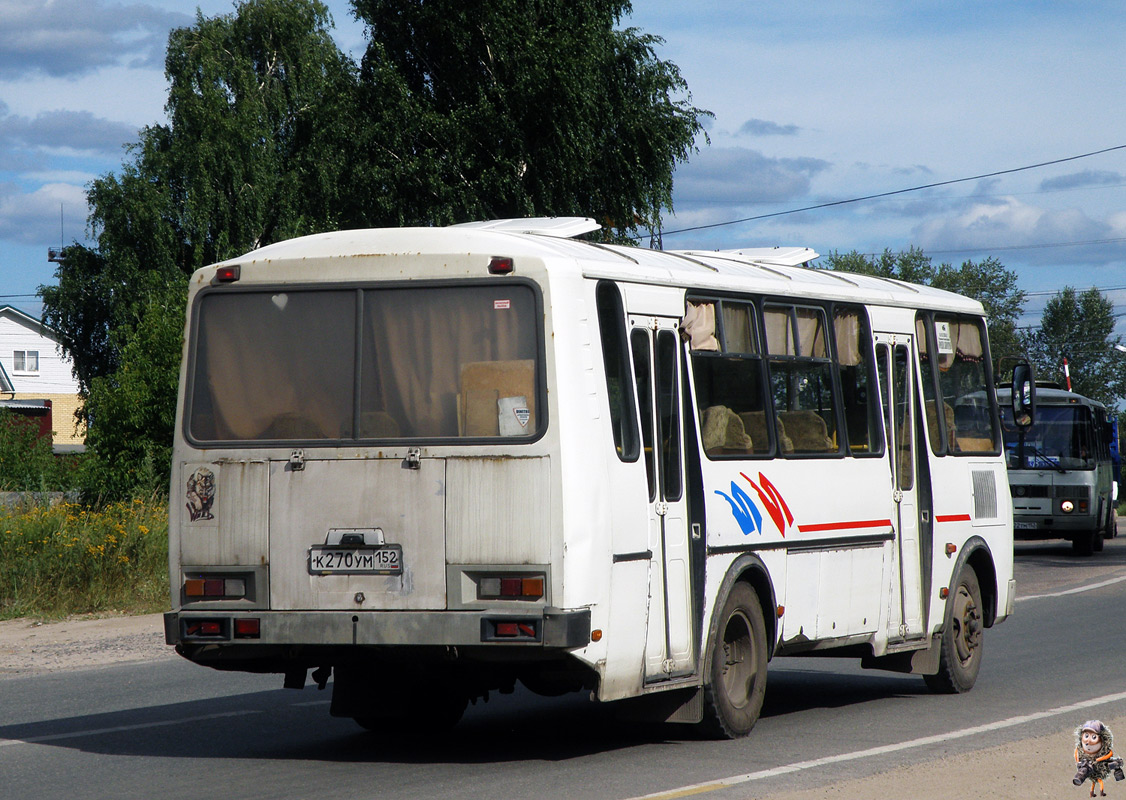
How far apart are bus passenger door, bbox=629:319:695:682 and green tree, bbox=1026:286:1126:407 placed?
12132 cm

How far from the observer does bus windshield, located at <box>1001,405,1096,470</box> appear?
101ft

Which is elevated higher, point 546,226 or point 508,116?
point 508,116

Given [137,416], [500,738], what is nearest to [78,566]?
[500,738]

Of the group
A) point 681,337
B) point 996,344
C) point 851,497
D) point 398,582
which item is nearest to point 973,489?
point 851,497

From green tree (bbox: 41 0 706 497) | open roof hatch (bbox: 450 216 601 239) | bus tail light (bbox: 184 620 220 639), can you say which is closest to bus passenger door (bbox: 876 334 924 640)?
open roof hatch (bbox: 450 216 601 239)

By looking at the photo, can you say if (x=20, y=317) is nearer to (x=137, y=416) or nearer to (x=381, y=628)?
(x=137, y=416)

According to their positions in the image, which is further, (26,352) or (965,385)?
(26,352)

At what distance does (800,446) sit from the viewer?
33.9 ft

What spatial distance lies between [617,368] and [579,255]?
2.15 feet

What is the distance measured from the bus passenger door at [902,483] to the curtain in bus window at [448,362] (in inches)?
167

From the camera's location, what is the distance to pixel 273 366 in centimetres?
866

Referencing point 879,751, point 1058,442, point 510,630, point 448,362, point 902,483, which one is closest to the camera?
point 510,630

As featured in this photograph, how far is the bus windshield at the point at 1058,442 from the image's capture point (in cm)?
3073

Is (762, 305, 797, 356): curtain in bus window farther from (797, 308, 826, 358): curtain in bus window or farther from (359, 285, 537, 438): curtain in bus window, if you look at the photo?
(359, 285, 537, 438): curtain in bus window
